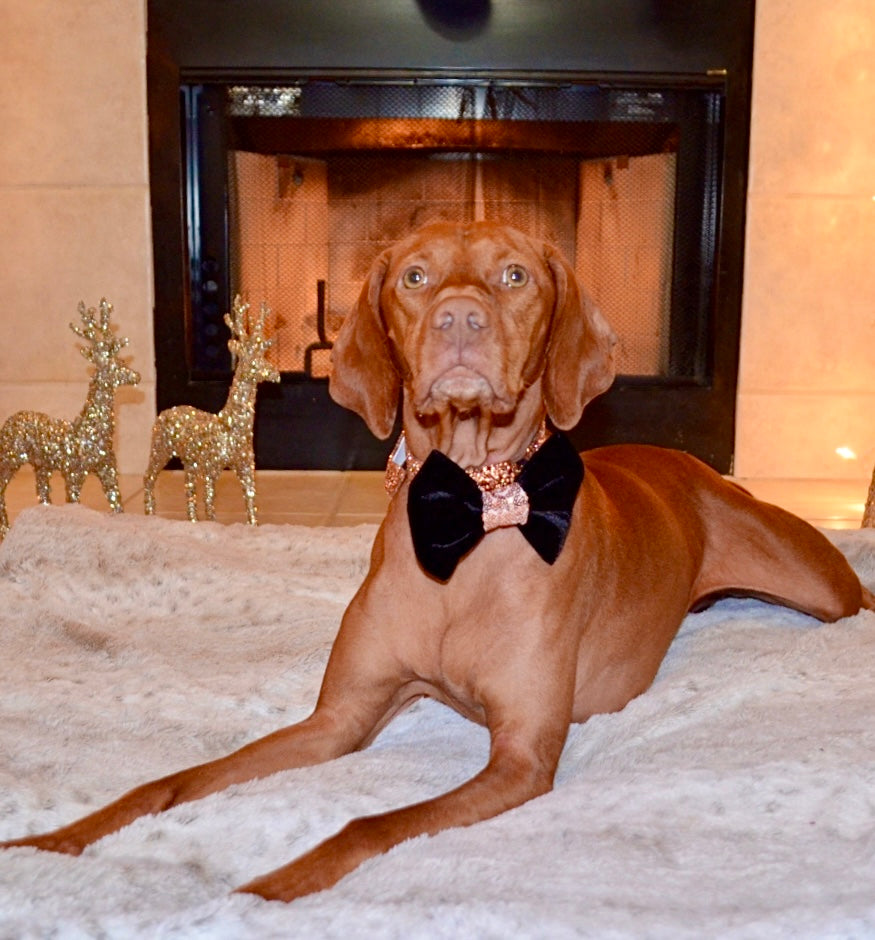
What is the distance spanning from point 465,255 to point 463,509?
0.35 m

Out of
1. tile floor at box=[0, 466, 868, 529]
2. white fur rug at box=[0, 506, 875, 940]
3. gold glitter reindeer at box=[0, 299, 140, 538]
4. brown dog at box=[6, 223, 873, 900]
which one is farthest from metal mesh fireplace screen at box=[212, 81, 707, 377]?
brown dog at box=[6, 223, 873, 900]

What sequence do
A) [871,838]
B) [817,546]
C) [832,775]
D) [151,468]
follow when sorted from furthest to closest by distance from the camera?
[151,468] < [817,546] < [832,775] < [871,838]

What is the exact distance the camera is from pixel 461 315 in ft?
5.67

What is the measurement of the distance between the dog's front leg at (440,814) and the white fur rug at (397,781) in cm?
3

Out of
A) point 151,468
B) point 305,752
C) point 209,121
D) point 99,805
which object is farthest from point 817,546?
point 209,121

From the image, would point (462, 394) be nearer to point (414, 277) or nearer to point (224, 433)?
point (414, 277)

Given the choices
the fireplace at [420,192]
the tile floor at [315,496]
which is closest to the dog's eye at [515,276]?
the tile floor at [315,496]

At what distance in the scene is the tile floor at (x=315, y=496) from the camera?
4.16 meters

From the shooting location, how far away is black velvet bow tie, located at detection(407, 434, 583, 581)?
189cm

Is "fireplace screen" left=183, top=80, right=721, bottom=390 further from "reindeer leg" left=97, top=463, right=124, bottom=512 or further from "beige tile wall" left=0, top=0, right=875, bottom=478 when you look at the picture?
"reindeer leg" left=97, top=463, right=124, bottom=512

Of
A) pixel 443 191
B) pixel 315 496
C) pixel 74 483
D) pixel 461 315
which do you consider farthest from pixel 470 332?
pixel 443 191

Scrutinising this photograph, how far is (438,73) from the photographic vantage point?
4504 millimetres

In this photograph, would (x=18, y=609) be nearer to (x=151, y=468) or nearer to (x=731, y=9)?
(x=151, y=468)

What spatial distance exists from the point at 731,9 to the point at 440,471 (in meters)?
3.21
